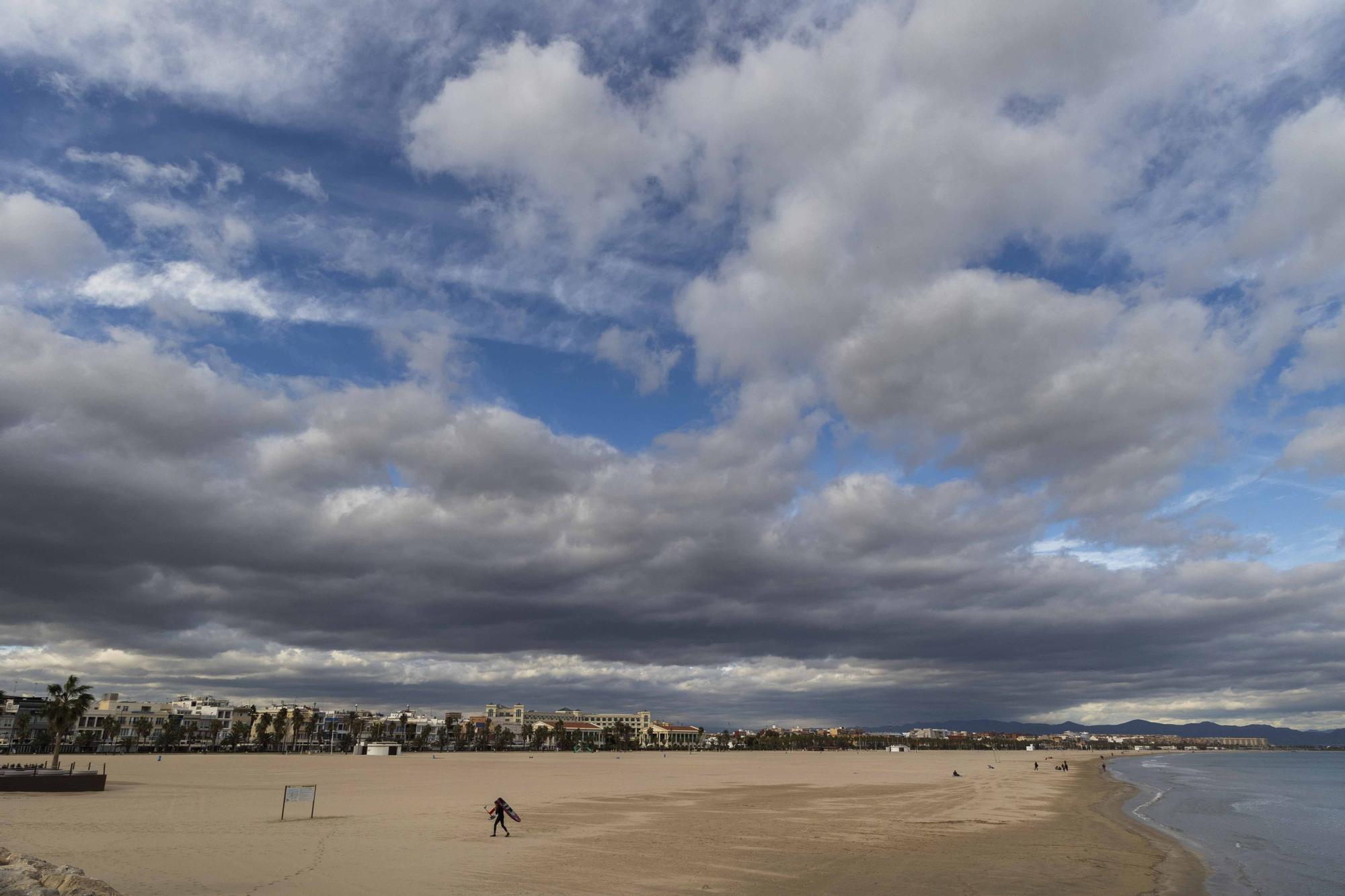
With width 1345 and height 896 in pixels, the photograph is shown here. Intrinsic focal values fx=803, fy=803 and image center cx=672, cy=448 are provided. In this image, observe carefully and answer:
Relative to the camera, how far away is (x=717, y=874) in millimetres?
22359

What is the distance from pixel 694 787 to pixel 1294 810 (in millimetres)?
43215

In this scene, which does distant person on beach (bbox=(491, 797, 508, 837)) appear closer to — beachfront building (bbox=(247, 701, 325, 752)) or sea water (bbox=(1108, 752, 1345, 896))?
sea water (bbox=(1108, 752, 1345, 896))

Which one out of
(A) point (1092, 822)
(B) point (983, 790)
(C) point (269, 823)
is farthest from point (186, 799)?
(B) point (983, 790)

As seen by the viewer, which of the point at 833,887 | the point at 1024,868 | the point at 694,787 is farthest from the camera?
the point at 694,787

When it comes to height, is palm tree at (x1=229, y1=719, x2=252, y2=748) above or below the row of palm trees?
below

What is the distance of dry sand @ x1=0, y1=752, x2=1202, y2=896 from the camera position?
2058 centimetres

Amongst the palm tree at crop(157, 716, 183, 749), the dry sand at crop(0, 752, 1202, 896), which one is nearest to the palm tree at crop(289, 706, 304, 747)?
the palm tree at crop(157, 716, 183, 749)

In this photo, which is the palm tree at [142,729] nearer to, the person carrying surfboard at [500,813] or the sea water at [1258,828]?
the person carrying surfboard at [500,813]

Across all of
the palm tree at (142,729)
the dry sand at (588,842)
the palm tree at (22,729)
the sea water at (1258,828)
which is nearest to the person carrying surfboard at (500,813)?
the dry sand at (588,842)

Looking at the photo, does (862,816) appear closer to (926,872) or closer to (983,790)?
(926,872)

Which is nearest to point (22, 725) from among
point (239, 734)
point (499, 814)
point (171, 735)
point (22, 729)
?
point (22, 729)

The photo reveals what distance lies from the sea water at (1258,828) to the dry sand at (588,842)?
1.81 m

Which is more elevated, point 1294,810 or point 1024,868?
point 1024,868

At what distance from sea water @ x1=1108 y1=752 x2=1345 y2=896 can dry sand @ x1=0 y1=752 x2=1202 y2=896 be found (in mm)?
1815
